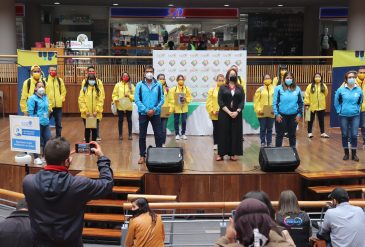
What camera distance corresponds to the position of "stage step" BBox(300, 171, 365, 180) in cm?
916

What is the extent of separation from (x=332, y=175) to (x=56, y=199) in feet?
21.6

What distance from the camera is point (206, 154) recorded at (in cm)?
1123

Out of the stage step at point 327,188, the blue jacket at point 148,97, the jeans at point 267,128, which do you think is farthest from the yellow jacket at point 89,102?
the stage step at point 327,188

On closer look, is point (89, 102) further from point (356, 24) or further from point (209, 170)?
point (356, 24)

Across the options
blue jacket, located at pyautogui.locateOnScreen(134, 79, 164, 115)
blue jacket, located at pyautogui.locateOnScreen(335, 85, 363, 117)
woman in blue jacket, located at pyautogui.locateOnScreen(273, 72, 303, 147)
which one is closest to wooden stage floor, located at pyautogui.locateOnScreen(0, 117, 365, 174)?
woman in blue jacket, located at pyautogui.locateOnScreen(273, 72, 303, 147)

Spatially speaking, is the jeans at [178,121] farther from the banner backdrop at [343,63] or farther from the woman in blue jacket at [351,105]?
the woman in blue jacket at [351,105]

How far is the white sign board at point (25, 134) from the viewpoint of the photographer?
30.8 feet

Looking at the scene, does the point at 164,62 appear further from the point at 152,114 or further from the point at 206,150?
the point at 152,114

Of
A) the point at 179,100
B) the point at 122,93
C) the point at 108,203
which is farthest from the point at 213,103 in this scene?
the point at 108,203

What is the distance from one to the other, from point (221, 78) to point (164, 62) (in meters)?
2.44

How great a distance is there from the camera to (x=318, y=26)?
81.7 feet

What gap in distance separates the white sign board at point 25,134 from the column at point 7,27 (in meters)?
10.6

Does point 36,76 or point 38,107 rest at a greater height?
point 36,76

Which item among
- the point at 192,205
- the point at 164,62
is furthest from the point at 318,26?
the point at 192,205
